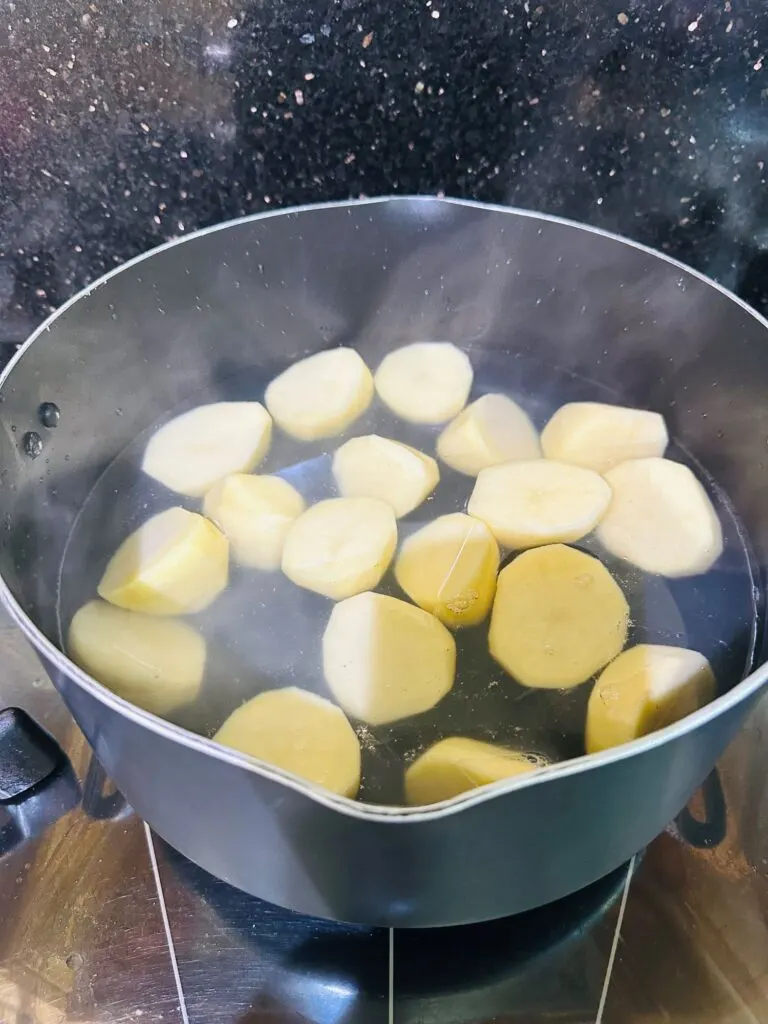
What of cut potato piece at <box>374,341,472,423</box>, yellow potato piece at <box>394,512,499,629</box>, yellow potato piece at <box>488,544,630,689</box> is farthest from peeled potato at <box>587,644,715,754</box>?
cut potato piece at <box>374,341,472,423</box>

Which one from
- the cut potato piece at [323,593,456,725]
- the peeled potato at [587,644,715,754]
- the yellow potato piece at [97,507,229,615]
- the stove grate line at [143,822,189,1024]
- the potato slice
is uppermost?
the potato slice

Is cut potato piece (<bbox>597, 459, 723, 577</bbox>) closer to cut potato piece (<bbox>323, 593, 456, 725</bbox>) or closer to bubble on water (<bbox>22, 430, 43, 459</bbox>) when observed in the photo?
cut potato piece (<bbox>323, 593, 456, 725</bbox>)

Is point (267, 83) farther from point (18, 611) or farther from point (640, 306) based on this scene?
point (18, 611)

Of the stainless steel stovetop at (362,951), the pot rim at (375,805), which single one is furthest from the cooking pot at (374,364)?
the stainless steel stovetop at (362,951)

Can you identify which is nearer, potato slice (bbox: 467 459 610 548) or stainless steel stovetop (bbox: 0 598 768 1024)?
stainless steel stovetop (bbox: 0 598 768 1024)

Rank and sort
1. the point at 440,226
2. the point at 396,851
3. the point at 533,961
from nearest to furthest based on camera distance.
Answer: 1. the point at 396,851
2. the point at 533,961
3. the point at 440,226

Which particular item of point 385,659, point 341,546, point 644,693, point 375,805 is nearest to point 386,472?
point 341,546

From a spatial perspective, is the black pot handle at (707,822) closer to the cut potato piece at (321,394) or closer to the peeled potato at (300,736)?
the peeled potato at (300,736)

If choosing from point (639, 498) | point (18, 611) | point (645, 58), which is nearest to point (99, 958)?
point (18, 611)
